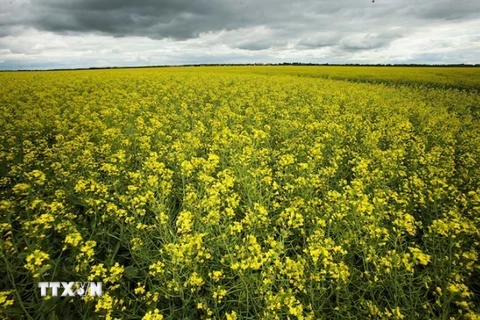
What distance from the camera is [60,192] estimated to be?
4004 millimetres

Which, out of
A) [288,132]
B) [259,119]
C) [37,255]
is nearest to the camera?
[37,255]

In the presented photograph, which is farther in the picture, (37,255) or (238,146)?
(238,146)

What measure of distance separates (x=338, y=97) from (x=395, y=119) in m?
4.88

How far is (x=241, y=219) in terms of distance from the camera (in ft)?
14.4

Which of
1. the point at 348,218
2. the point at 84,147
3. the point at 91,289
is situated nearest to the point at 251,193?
the point at 348,218

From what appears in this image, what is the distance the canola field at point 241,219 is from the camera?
2865 mm

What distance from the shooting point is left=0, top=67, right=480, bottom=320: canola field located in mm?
2865

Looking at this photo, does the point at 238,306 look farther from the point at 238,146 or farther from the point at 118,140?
the point at 118,140

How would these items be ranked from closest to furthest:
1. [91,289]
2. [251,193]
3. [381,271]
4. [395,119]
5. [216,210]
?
[91,289], [381,271], [216,210], [251,193], [395,119]

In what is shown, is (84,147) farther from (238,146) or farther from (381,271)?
(381,271)

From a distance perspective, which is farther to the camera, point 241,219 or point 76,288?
point 241,219

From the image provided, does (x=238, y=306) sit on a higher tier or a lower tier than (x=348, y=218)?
lower

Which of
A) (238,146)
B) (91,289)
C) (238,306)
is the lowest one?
(238,306)

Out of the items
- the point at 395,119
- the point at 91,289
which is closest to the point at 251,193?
the point at 91,289
